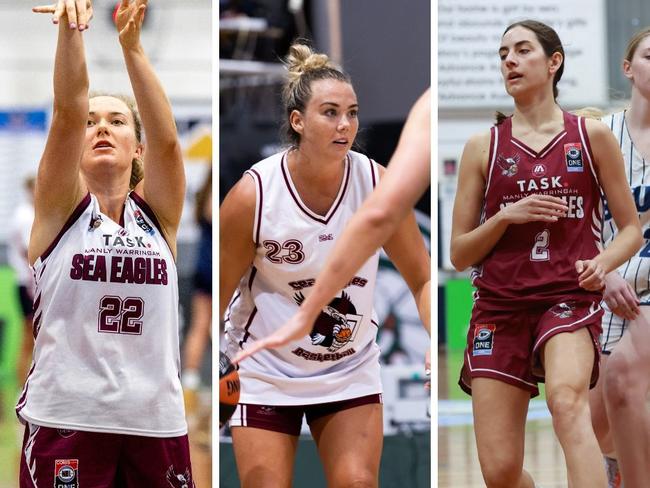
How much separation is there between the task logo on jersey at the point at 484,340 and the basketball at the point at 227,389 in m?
0.81

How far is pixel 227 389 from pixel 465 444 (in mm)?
2671

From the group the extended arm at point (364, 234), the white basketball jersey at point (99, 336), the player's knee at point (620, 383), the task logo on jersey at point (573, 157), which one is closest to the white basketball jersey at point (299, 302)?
the white basketball jersey at point (99, 336)

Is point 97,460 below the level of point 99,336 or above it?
below

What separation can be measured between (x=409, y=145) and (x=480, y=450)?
1.17m

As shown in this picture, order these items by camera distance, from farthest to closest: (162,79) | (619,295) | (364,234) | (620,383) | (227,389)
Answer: (162,79) → (620,383) → (619,295) → (227,389) → (364,234)

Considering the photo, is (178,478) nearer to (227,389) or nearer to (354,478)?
(227,389)

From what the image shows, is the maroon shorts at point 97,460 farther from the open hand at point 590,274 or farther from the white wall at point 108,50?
the white wall at point 108,50

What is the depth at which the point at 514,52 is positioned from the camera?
11.6 ft

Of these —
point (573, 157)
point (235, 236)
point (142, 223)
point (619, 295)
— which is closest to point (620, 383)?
point (619, 295)

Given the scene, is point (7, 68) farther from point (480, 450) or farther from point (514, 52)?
point (480, 450)

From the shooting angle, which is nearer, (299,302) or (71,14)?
(71,14)

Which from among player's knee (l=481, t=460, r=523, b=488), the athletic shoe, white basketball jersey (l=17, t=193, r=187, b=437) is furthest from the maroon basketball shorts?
white basketball jersey (l=17, t=193, r=187, b=437)

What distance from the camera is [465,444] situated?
5812mm

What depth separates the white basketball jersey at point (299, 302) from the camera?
353 cm
